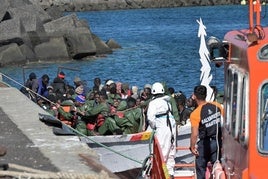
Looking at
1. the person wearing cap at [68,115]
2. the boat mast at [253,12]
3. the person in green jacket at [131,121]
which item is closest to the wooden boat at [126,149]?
the person in green jacket at [131,121]

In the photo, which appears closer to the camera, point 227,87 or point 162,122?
point 227,87

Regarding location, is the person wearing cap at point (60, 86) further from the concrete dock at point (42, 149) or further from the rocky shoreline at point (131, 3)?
the rocky shoreline at point (131, 3)

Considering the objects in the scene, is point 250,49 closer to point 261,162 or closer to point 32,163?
point 261,162

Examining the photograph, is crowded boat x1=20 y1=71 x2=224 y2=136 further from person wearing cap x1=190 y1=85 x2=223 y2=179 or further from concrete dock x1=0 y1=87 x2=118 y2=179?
person wearing cap x1=190 y1=85 x2=223 y2=179

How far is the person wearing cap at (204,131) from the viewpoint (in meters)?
9.41

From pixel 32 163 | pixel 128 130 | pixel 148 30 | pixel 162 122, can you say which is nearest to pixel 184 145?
pixel 128 130

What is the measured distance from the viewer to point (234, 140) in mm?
7355

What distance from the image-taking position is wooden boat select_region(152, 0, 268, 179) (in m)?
6.61

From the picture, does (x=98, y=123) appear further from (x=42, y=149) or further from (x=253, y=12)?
(x=253, y=12)

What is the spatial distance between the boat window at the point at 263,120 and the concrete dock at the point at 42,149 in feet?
4.32

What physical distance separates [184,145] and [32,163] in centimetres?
660

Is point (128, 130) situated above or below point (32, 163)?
below

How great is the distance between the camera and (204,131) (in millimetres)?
9594

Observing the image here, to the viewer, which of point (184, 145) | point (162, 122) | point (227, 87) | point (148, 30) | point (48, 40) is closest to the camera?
point (227, 87)
